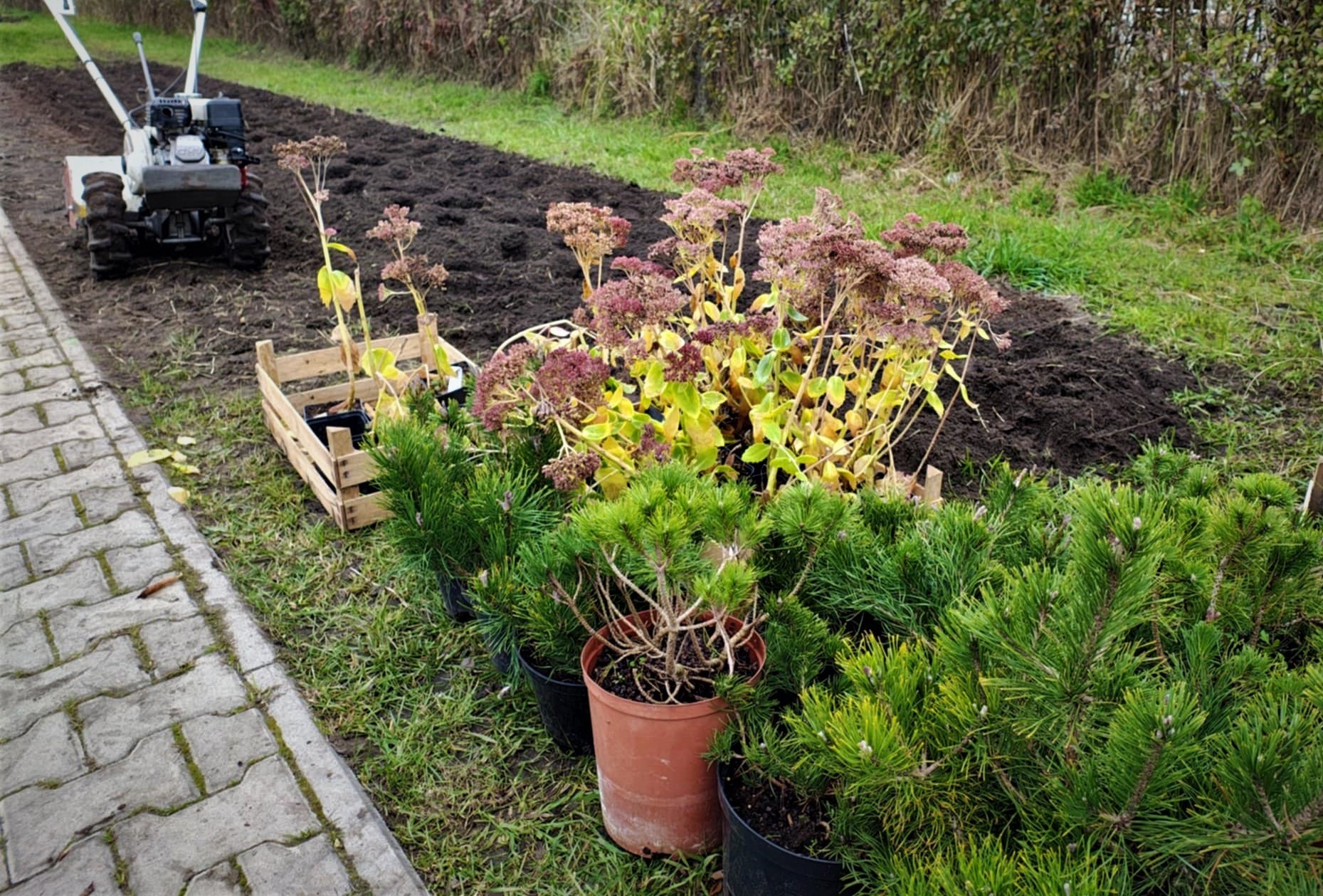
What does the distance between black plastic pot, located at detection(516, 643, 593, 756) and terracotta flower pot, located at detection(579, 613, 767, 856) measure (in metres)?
0.22

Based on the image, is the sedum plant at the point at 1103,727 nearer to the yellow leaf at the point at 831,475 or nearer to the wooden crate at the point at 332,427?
the yellow leaf at the point at 831,475

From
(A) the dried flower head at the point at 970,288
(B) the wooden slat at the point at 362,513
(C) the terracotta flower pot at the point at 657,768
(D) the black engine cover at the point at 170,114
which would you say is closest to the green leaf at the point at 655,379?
(C) the terracotta flower pot at the point at 657,768

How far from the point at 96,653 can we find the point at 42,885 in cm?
88

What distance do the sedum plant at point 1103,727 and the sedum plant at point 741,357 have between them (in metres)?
0.99

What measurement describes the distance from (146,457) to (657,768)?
2.93 m

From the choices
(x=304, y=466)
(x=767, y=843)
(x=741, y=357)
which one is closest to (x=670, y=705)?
(x=767, y=843)

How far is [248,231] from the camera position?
585cm

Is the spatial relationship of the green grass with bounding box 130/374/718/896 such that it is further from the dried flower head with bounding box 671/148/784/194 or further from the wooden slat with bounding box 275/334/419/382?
the dried flower head with bounding box 671/148/784/194

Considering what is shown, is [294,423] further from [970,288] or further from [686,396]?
[970,288]

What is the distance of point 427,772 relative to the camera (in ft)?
8.28

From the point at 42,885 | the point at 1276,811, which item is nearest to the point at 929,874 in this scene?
the point at 1276,811

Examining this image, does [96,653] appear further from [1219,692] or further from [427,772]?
[1219,692]

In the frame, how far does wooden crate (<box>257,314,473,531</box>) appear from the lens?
340cm

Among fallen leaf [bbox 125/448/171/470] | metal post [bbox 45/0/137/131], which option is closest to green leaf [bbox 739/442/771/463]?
fallen leaf [bbox 125/448/171/470]
